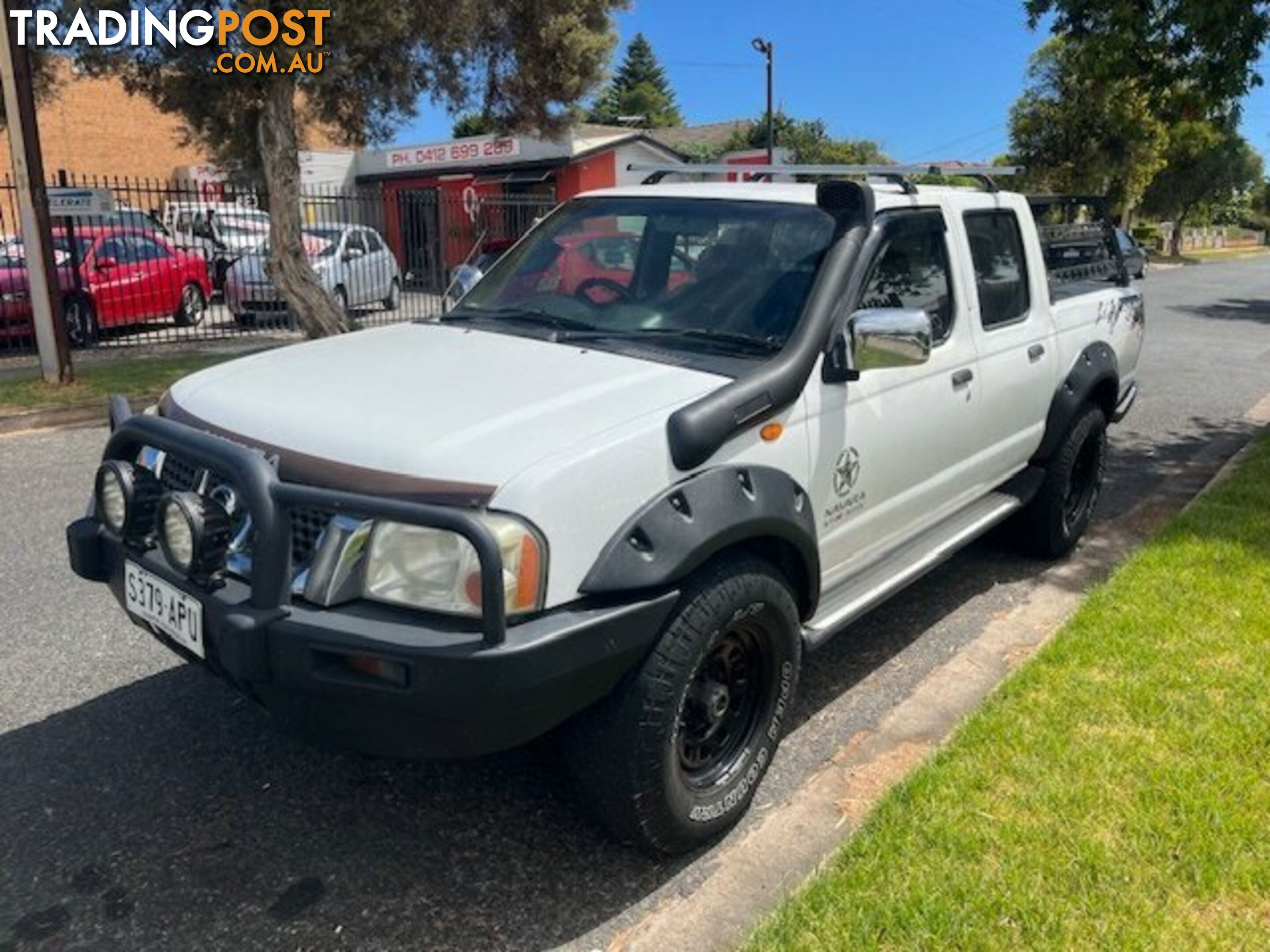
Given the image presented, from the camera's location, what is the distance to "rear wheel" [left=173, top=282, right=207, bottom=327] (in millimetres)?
16438

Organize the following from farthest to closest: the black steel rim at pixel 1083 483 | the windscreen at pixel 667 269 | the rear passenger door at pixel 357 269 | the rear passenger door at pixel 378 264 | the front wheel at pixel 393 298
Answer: the front wheel at pixel 393 298 < the rear passenger door at pixel 378 264 < the rear passenger door at pixel 357 269 < the black steel rim at pixel 1083 483 < the windscreen at pixel 667 269

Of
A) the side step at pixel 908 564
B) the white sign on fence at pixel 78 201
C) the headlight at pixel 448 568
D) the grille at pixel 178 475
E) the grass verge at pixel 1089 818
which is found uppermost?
the white sign on fence at pixel 78 201

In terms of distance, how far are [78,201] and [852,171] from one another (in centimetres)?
1027

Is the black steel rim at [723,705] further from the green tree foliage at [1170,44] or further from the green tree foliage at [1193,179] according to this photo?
the green tree foliage at [1193,179]

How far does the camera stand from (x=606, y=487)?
247 centimetres

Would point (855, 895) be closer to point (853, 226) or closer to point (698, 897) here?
point (698, 897)

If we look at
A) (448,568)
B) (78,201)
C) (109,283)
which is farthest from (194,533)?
(109,283)

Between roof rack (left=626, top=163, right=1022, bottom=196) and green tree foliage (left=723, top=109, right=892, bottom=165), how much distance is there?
4111 centimetres

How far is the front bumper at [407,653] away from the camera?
224cm

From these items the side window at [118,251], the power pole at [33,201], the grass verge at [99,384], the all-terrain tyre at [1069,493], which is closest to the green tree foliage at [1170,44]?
the all-terrain tyre at [1069,493]

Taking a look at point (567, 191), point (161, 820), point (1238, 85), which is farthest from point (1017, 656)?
point (567, 191)

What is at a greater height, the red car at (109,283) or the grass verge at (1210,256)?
the red car at (109,283)

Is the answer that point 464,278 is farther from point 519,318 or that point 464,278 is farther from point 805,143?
point 805,143

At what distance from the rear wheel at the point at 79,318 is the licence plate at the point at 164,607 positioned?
42.5 ft
